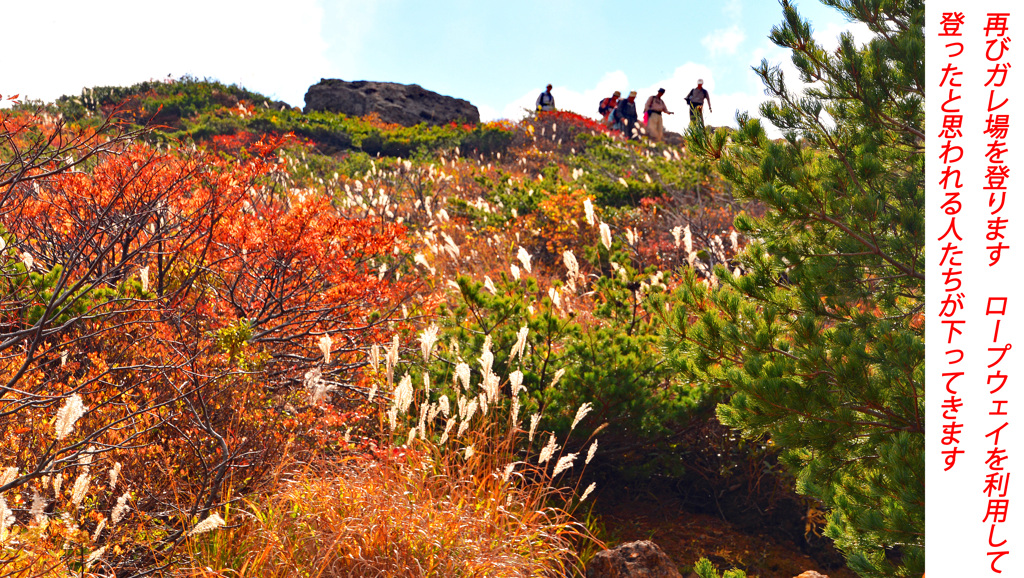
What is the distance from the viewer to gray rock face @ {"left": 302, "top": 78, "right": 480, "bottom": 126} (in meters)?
32.1

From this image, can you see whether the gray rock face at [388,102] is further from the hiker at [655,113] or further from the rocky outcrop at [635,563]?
the rocky outcrop at [635,563]

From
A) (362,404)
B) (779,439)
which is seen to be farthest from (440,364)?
(779,439)

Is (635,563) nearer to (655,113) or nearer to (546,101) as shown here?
(655,113)

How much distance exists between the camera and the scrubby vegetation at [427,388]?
275 centimetres

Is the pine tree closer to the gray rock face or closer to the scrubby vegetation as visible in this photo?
the scrubby vegetation

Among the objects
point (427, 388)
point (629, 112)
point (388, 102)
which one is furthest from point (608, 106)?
point (427, 388)

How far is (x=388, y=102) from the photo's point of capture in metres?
32.6

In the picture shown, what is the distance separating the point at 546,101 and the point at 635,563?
27.6 m

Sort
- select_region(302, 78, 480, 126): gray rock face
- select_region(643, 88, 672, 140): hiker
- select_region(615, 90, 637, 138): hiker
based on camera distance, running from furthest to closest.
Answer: select_region(302, 78, 480, 126): gray rock face < select_region(615, 90, 637, 138): hiker < select_region(643, 88, 672, 140): hiker

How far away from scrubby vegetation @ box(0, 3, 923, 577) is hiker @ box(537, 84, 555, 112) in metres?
24.4

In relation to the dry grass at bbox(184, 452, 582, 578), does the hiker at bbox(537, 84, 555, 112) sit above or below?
above

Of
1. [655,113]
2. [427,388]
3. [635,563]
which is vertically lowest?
[635,563]

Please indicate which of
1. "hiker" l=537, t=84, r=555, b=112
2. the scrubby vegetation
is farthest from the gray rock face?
the scrubby vegetation
